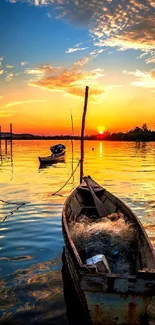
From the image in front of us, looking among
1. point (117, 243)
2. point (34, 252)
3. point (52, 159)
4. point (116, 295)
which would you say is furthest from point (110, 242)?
point (52, 159)

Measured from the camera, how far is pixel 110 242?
7703 mm

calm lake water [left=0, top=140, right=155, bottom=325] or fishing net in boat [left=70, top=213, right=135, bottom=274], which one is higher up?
fishing net in boat [left=70, top=213, right=135, bottom=274]

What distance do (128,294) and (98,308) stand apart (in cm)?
55

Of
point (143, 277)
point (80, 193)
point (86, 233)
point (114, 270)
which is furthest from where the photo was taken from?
point (80, 193)

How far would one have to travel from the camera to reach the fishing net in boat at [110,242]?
22.4ft

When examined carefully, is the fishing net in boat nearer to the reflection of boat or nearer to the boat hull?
the boat hull

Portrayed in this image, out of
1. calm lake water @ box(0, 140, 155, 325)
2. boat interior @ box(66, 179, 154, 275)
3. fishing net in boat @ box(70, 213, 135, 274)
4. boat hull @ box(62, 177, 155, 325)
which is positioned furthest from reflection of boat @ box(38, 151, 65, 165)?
boat hull @ box(62, 177, 155, 325)

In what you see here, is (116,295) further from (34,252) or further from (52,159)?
(52,159)

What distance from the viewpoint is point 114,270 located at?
21.3 ft

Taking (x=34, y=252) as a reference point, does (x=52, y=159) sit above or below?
above

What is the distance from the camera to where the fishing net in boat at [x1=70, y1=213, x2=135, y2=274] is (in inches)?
269

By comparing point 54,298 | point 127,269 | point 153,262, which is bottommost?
point 54,298

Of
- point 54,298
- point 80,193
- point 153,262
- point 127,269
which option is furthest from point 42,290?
point 80,193

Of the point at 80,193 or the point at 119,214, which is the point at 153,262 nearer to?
the point at 119,214
